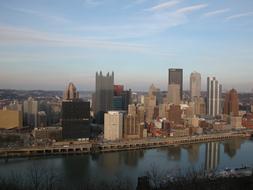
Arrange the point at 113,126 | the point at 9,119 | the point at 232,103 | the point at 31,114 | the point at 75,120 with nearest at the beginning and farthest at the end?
the point at 75,120, the point at 113,126, the point at 9,119, the point at 31,114, the point at 232,103

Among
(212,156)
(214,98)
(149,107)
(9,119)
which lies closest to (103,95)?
(149,107)

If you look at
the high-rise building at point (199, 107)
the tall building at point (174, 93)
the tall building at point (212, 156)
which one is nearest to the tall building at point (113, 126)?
the tall building at point (212, 156)

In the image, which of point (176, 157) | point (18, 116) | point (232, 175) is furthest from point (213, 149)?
point (18, 116)

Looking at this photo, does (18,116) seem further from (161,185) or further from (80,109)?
(161,185)

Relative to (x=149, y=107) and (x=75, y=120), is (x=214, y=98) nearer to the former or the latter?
(x=149, y=107)

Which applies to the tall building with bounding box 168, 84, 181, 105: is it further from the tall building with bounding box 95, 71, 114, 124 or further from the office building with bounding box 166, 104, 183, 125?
the office building with bounding box 166, 104, 183, 125

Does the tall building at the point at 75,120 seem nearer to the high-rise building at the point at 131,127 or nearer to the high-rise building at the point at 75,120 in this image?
the high-rise building at the point at 75,120
